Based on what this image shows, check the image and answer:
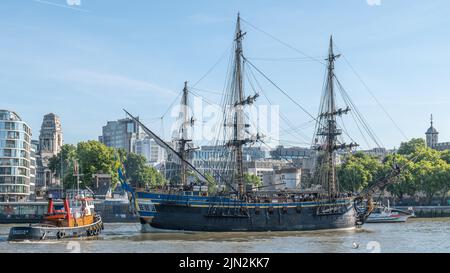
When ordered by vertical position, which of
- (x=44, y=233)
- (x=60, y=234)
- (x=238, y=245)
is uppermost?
(x=44, y=233)

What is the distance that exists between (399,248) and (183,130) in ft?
176

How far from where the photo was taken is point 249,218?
76.8 meters

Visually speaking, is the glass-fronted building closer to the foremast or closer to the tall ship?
the foremast

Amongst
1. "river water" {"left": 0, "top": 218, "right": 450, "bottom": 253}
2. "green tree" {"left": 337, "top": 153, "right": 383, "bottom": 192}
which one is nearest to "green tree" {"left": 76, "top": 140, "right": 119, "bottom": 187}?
"green tree" {"left": 337, "top": 153, "right": 383, "bottom": 192}

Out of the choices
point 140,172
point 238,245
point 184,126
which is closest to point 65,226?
point 238,245

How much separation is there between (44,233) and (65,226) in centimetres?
365

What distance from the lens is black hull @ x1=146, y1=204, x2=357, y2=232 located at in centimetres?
7381

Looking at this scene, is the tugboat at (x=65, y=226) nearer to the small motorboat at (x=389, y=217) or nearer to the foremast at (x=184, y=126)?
the foremast at (x=184, y=126)

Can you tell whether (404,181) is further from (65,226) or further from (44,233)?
(44,233)

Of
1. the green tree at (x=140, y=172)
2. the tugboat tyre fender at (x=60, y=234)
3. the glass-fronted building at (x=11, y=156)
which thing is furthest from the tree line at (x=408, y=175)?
the tugboat tyre fender at (x=60, y=234)

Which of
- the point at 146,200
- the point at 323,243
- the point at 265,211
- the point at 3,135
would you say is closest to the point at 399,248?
the point at 323,243
